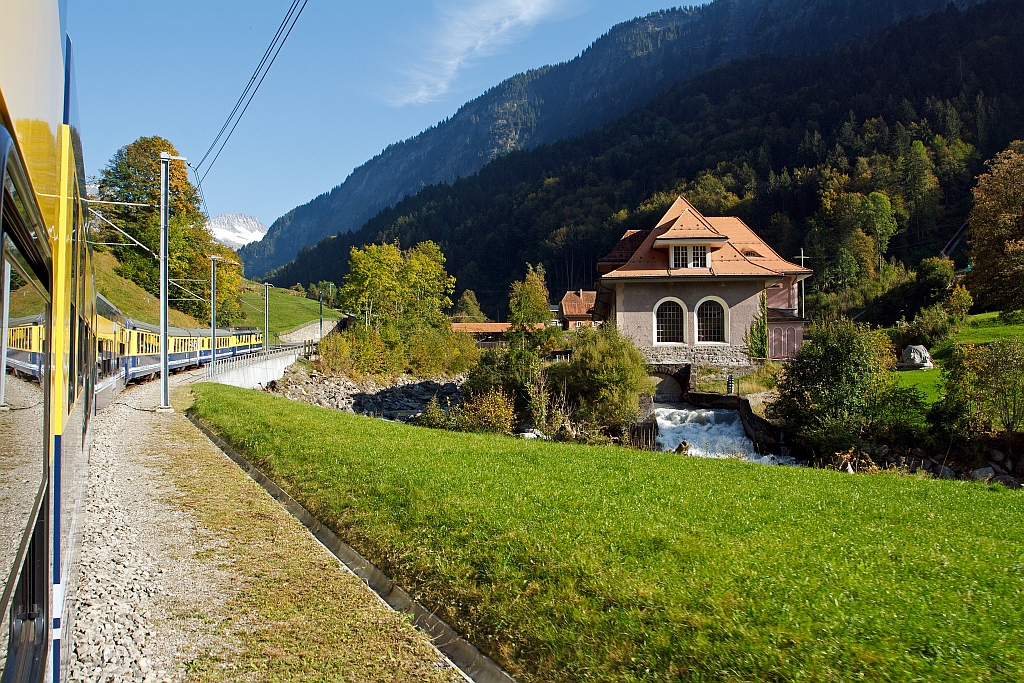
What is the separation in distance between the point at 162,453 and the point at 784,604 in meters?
13.0

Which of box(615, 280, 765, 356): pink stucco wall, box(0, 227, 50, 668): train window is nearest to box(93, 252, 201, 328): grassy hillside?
box(615, 280, 765, 356): pink stucco wall

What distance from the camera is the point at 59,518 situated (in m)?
3.35

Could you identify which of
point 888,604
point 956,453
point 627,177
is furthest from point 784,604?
point 627,177

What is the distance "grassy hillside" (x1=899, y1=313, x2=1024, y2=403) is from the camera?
68.4ft

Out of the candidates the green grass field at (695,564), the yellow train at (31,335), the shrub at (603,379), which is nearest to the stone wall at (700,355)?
the shrub at (603,379)

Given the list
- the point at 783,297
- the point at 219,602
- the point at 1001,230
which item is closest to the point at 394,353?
the point at 783,297

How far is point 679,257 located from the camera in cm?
3412

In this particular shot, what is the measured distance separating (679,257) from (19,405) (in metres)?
33.5

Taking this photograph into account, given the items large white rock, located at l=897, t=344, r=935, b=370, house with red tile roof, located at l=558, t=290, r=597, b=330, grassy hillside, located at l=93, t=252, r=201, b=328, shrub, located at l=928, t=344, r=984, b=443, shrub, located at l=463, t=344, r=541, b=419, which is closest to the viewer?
shrub, located at l=928, t=344, r=984, b=443

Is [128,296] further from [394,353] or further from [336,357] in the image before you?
[394,353]

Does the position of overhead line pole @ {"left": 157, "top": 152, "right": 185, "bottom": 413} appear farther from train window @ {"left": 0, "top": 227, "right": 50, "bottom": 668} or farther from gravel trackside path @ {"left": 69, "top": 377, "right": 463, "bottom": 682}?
train window @ {"left": 0, "top": 227, "right": 50, "bottom": 668}

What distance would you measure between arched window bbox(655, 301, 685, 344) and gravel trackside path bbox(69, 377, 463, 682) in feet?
84.5

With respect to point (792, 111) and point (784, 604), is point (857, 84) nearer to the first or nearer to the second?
point (792, 111)

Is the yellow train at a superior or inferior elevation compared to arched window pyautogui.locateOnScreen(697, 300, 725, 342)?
inferior
